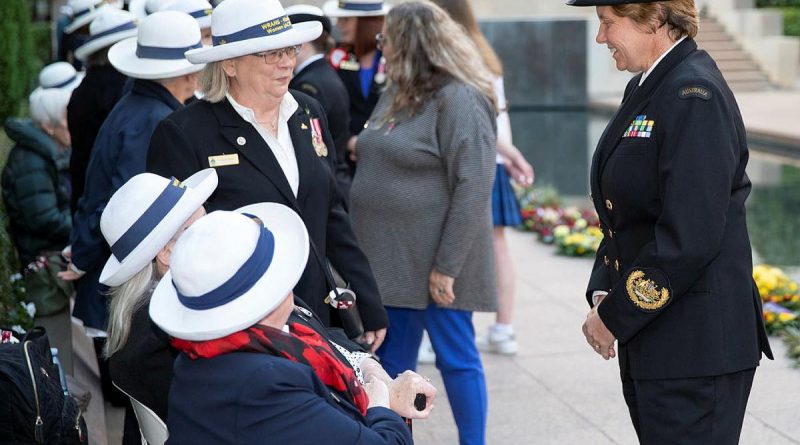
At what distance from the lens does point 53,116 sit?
6.98 meters

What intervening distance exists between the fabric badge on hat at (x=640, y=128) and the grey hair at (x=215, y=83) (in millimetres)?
1367

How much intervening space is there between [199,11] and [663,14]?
3082 millimetres

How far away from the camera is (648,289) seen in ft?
10.4

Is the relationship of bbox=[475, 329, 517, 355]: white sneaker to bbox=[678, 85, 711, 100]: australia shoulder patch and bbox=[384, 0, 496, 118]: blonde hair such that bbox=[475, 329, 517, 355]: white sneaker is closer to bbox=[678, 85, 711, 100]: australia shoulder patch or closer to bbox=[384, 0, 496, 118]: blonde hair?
bbox=[384, 0, 496, 118]: blonde hair

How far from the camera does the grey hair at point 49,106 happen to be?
22.6 ft

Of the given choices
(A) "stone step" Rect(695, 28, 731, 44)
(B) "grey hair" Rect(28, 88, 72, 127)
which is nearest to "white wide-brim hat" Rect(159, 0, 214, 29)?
(B) "grey hair" Rect(28, 88, 72, 127)

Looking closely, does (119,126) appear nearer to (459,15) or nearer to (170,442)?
(459,15)

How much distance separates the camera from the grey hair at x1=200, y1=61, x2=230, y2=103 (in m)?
3.85

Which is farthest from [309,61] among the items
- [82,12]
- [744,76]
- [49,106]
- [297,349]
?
[744,76]

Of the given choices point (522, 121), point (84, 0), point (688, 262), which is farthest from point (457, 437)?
point (522, 121)

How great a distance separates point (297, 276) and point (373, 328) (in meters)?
1.76

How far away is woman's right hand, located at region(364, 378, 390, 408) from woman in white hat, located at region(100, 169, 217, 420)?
575mm

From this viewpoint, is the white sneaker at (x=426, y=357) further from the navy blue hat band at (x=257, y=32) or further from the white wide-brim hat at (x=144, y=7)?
the navy blue hat band at (x=257, y=32)

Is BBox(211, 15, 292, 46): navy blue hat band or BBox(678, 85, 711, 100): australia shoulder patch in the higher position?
BBox(211, 15, 292, 46): navy blue hat band
